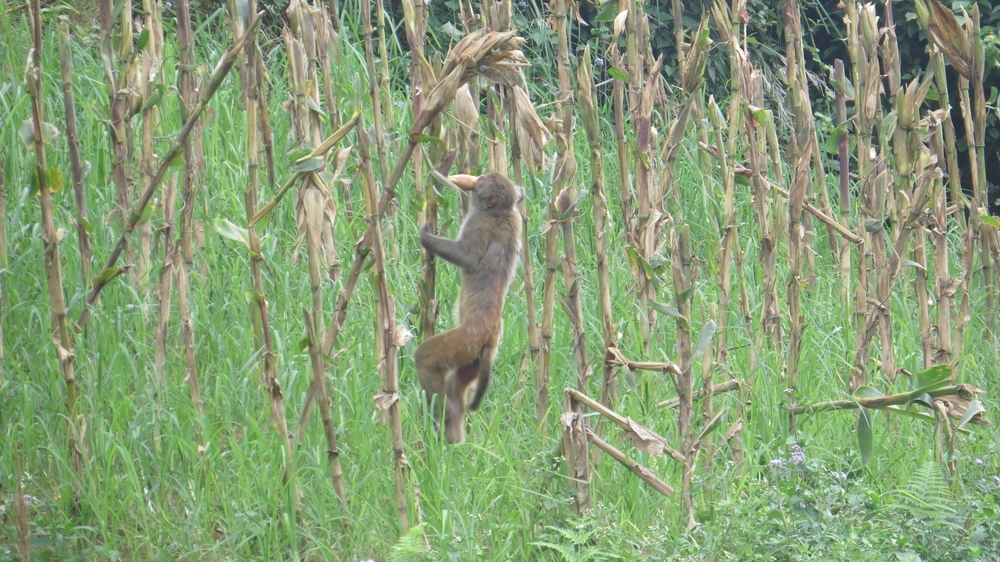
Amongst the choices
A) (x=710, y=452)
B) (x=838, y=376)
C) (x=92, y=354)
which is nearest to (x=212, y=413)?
(x=92, y=354)

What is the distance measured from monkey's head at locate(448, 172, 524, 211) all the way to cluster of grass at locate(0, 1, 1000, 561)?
31 cm

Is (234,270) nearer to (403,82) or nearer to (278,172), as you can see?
(278,172)

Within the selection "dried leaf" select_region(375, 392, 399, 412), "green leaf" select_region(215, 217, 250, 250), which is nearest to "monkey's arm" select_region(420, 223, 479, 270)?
"dried leaf" select_region(375, 392, 399, 412)

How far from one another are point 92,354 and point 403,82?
3787mm

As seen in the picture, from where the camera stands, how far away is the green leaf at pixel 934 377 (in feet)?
9.65

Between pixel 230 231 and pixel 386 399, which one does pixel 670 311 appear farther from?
pixel 230 231

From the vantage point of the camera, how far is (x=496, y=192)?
3.83m

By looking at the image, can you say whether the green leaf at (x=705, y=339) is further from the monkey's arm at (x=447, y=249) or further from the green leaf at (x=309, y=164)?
the green leaf at (x=309, y=164)

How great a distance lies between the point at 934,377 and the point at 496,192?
1.67 metres

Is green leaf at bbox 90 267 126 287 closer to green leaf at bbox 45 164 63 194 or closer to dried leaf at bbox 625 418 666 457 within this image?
green leaf at bbox 45 164 63 194

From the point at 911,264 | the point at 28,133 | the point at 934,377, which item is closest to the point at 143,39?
the point at 28,133

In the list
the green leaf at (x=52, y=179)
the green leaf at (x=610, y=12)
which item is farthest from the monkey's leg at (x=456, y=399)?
the green leaf at (x=52, y=179)

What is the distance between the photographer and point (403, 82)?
7.11 m

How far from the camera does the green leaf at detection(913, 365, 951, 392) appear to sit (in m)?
2.94
